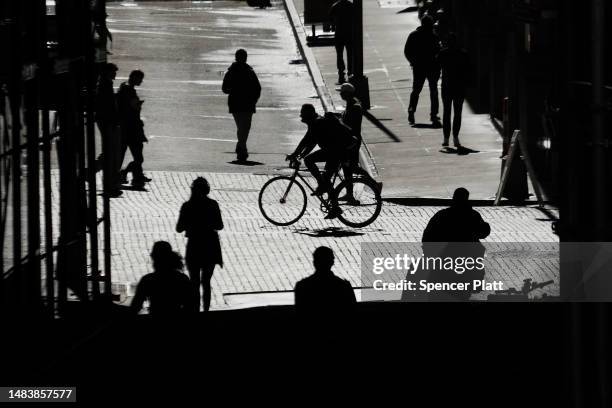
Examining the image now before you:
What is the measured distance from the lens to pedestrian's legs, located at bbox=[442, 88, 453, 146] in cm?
2444

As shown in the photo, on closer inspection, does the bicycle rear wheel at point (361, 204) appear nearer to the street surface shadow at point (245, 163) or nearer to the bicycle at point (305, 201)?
the bicycle at point (305, 201)

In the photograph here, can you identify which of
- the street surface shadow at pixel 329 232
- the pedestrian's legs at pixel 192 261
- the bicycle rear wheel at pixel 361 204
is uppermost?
the pedestrian's legs at pixel 192 261

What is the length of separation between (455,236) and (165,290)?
356 centimetres

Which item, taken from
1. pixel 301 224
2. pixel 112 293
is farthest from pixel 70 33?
pixel 301 224

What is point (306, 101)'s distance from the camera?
29.7 m

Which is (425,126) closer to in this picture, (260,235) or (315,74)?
(315,74)

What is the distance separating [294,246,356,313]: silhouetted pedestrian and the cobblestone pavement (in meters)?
3.88

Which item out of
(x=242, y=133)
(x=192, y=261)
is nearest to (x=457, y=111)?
(x=242, y=133)

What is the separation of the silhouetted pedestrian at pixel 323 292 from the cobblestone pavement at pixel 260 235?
12.7ft

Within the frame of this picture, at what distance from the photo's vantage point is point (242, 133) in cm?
2456

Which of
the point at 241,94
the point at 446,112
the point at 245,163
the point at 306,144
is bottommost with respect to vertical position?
the point at 245,163

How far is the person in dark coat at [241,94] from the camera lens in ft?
80.8

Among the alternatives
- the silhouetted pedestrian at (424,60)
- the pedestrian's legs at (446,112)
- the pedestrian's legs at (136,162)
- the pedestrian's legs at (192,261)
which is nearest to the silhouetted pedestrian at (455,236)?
Answer: the pedestrian's legs at (192,261)

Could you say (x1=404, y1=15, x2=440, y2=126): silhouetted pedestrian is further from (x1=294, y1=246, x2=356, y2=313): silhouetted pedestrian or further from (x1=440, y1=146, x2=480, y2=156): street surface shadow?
(x1=294, y1=246, x2=356, y2=313): silhouetted pedestrian
